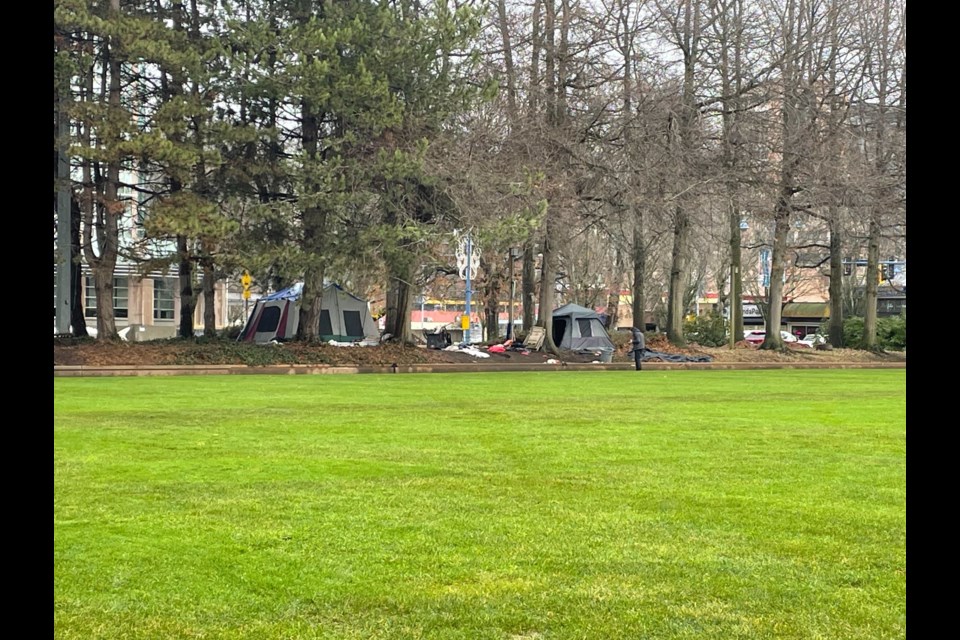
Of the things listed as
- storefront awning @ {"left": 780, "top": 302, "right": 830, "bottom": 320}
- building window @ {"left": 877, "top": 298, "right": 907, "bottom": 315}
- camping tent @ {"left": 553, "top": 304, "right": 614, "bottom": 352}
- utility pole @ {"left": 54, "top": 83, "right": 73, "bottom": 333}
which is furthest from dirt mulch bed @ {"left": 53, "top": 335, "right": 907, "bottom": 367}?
storefront awning @ {"left": 780, "top": 302, "right": 830, "bottom": 320}

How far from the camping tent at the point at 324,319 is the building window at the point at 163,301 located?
63.5 ft

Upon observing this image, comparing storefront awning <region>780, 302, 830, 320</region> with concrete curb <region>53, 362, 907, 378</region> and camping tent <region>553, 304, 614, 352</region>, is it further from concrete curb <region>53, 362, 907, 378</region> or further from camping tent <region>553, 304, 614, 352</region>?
concrete curb <region>53, 362, 907, 378</region>

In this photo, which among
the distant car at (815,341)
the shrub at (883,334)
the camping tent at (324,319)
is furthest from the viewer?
the distant car at (815,341)

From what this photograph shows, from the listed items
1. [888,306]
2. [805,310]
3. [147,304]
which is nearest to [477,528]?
[147,304]

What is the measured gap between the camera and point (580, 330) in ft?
124

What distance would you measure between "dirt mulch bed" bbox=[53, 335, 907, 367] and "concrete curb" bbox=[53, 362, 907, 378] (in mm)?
736

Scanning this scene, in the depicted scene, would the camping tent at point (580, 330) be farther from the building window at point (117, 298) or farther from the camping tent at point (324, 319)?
the building window at point (117, 298)

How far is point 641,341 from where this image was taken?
29828 millimetres

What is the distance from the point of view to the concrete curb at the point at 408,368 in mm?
24734

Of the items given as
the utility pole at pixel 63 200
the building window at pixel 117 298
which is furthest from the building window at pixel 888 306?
the utility pole at pixel 63 200

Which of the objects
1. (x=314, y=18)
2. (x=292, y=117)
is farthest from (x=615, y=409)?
(x=292, y=117)

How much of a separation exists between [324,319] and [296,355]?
9295mm

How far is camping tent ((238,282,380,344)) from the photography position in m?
37.1

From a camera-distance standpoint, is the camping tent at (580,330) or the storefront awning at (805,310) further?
the storefront awning at (805,310)
